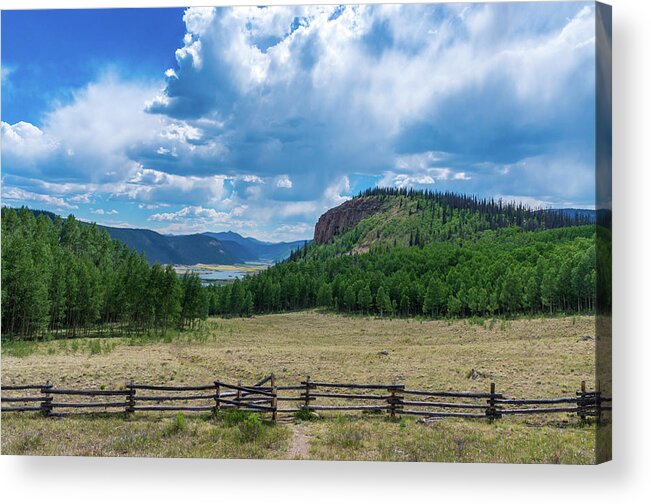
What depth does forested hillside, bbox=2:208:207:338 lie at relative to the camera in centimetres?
1181

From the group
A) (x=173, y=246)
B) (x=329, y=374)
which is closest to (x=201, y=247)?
(x=173, y=246)

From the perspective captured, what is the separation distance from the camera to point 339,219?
38.9 ft

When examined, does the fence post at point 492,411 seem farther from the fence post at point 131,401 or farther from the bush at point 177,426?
the fence post at point 131,401

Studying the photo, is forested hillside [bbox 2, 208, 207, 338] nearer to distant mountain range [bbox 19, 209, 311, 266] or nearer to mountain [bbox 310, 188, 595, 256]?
distant mountain range [bbox 19, 209, 311, 266]

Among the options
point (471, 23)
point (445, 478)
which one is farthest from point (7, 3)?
point (445, 478)

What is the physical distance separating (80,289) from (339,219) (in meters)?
6.62

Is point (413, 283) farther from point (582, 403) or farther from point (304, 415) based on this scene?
point (582, 403)

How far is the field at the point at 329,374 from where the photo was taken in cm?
1012

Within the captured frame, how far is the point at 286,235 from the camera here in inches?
465

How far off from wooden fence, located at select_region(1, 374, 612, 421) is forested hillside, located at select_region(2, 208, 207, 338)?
1.43 meters

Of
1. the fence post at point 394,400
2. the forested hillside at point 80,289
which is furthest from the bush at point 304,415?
the forested hillside at point 80,289

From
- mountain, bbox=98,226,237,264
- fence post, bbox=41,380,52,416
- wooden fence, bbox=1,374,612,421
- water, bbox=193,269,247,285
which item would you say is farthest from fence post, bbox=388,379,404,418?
fence post, bbox=41,380,52,416

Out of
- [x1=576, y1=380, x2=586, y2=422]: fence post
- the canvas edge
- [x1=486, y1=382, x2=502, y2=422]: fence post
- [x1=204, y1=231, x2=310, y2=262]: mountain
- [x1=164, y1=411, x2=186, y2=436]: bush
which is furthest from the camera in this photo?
[x1=204, y1=231, x2=310, y2=262]: mountain

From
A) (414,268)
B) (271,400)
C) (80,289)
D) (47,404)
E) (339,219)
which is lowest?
(47,404)
